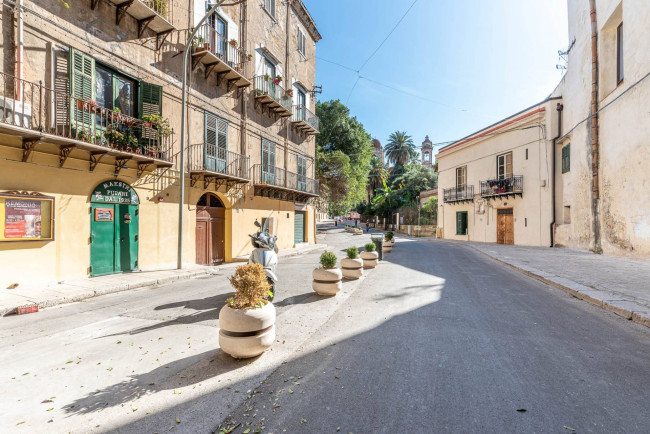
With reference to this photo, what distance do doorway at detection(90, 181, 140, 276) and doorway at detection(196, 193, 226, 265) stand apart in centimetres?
309

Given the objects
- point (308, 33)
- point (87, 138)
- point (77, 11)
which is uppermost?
point (308, 33)

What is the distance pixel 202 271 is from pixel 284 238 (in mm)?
9870

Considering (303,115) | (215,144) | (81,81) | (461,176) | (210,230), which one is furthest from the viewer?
(461,176)

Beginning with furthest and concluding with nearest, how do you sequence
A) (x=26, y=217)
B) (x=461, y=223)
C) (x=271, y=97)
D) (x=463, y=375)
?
(x=461, y=223) → (x=271, y=97) → (x=26, y=217) → (x=463, y=375)

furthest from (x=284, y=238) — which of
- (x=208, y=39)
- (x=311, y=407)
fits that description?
(x=311, y=407)

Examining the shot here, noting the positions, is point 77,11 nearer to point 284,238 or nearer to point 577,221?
point 284,238

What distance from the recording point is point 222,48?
585 inches

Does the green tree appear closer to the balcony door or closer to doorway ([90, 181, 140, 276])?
the balcony door

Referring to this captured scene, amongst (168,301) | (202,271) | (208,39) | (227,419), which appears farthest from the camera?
(208,39)

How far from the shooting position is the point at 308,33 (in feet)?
80.8

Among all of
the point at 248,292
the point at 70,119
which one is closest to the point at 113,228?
the point at 70,119

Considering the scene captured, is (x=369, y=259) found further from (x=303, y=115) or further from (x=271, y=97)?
(x=303, y=115)

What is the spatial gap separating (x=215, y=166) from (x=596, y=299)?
13484 millimetres

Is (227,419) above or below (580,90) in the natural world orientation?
below
